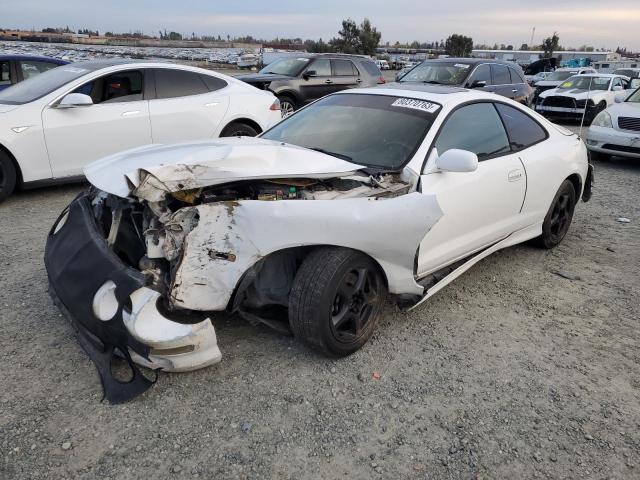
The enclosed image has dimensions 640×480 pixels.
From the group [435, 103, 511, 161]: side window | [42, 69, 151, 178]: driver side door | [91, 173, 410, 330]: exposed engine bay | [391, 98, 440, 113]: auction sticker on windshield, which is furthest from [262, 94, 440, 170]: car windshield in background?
[42, 69, 151, 178]: driver side door

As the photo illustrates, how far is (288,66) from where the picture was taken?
39.2 feet

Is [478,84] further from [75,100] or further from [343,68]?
[75,100]

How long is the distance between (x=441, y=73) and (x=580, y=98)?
5864 mm

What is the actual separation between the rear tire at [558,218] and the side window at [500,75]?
21.7 ft

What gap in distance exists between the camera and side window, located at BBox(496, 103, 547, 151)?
418 cm

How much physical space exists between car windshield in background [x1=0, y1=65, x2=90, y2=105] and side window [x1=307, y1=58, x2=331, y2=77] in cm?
639

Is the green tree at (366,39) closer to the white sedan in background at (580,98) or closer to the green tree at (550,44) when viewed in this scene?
the green tree at (550,44)

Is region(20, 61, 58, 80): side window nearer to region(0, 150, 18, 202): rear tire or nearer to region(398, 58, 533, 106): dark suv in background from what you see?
region(0, 150, 18, 202): rear tire

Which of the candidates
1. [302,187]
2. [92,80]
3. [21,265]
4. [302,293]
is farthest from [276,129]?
[92,80]

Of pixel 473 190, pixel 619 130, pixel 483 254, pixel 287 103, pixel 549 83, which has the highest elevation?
pixel 549 83

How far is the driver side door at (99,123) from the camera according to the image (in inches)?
224

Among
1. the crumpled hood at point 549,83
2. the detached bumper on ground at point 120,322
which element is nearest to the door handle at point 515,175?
the detached bumper on ground at point 120,322

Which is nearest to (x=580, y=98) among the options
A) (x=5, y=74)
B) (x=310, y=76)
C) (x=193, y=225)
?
(x=310, y=76)

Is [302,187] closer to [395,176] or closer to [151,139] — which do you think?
[395,176]
